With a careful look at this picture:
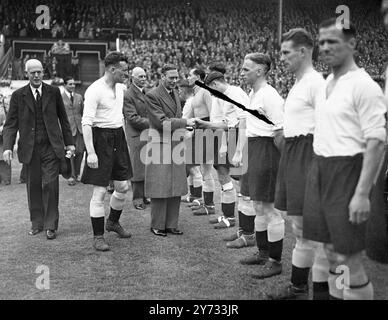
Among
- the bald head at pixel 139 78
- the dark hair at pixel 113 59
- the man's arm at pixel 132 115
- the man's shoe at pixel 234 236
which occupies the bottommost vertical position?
the man's shoe at pixel 234 236

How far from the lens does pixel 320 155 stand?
3211 mm

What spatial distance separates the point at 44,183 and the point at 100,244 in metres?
1.20

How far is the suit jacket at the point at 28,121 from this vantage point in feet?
20.0

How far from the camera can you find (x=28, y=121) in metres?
6.09

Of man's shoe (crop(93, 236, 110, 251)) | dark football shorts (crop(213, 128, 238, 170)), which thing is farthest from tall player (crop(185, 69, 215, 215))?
man's shoe (crop(93, 236, 110, 251))

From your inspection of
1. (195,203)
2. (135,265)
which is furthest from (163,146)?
(195,203)

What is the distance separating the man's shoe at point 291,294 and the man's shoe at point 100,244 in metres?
2.14

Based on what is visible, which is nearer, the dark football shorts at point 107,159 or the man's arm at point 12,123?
the dark football shorts at point 107,159

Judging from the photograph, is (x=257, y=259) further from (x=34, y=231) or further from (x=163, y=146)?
(x=34, y=231)

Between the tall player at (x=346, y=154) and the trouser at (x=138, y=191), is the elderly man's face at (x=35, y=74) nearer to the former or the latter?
the trouser at (x=138, y=191)

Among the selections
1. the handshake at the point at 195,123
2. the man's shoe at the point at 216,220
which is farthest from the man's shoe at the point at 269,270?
the man's shoe at the point at 216,220

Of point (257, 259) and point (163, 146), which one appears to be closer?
point (257, 259)
